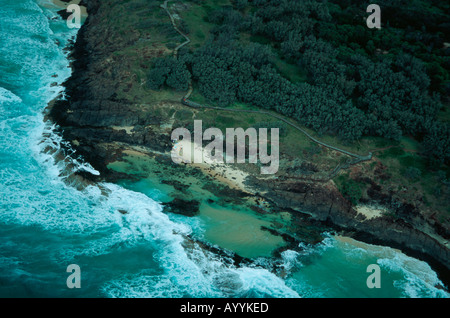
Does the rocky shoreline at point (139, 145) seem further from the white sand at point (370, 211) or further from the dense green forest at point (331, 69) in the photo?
the dense green forest at point (331, 69)

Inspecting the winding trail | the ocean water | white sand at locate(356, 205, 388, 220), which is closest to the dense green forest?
the winding trail

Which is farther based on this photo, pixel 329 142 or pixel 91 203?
pixel 329 142

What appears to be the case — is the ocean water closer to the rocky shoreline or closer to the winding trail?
the rocky shoreline
